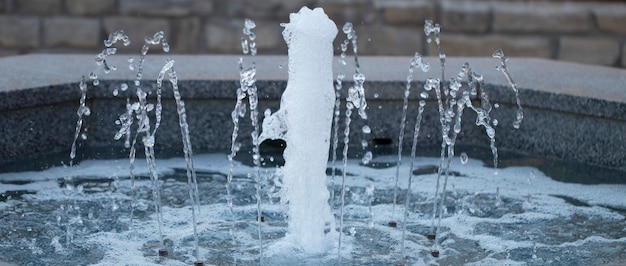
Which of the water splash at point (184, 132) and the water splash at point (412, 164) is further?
the water splash at point (184, 132)

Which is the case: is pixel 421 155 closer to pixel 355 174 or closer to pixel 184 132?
pixel 355 174

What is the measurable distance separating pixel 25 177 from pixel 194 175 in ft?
2.10

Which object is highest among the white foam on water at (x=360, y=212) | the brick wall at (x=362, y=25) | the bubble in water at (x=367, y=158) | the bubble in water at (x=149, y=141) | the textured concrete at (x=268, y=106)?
the brick wall at (x=362, y=25)

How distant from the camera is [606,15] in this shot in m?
7.92

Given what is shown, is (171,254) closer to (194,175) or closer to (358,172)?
(194,175)

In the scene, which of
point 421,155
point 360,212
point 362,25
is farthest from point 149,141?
point 362,25

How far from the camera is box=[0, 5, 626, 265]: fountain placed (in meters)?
3.78

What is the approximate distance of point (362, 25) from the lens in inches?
313

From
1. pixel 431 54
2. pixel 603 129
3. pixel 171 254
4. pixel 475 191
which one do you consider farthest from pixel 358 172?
pixel 431 54

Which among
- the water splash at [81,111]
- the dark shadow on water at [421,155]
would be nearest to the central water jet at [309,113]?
the dark shadow on water at [421,155]

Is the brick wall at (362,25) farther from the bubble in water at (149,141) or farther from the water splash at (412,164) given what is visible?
the bubble in water at (149,141)

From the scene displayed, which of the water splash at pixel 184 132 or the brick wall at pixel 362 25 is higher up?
the brick wall at pixel 362 25

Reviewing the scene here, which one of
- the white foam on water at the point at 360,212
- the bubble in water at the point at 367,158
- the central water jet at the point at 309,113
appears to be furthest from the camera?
the bubble in water at the point at 367,158

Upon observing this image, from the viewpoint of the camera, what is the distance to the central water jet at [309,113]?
3.97 meters
